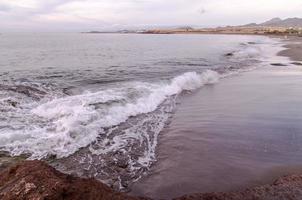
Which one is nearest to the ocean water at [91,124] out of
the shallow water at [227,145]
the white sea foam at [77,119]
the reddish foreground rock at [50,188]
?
the white sea foam at [77,119]

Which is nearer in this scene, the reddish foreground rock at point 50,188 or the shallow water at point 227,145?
the reddish foreground rock at point 50,188

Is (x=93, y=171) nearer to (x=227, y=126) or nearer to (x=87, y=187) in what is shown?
(x=87, y=187)

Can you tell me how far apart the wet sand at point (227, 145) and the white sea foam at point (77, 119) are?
0.92 metres

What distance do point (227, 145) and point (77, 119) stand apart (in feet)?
13.3

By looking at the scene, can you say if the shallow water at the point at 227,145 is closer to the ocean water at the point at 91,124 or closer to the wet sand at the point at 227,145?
the wet sand at the point at 227,145

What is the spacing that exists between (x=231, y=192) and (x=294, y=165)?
6.89ft

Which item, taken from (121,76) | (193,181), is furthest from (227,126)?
(121,76)

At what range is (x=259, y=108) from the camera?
10844mm

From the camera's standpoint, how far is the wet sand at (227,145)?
5.68m

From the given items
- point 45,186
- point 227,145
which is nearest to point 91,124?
point 227,145

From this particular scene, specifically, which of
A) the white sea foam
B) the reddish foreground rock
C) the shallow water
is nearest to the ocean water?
the white sea foam

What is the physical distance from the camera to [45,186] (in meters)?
3.86

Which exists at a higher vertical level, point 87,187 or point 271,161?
point 87,187

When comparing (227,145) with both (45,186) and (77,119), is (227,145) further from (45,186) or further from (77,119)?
(45,186)
